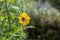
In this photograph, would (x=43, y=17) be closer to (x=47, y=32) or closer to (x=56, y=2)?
(x=47, y=32)

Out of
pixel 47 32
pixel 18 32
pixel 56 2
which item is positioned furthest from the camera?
pixel 56 2

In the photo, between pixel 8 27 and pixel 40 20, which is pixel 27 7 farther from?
pixel 8 27

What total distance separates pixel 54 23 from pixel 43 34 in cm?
27

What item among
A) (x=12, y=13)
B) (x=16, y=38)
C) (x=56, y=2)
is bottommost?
(x=56, y=2)

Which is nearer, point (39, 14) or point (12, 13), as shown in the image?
point (12, 13)

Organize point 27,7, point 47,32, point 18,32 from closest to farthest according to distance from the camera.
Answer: point 18,32 → point 47,32 → point 27,7

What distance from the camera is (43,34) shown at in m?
4.16

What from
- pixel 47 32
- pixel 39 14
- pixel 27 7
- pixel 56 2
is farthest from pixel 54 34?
pixel 56 2

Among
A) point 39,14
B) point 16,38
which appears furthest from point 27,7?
point 16,38

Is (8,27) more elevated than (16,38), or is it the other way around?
(8,27)

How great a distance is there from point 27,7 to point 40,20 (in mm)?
419

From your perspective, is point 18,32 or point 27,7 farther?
point 27,7

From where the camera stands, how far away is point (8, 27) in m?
2.91

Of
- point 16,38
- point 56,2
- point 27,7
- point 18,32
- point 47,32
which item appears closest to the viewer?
point 18,32
